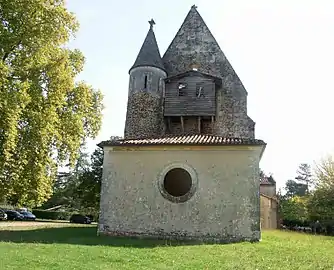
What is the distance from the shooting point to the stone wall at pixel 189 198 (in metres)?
15.4

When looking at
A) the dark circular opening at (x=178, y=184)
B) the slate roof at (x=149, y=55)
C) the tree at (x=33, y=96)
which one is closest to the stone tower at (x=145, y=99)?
the slate roof at (x=149, y=55)

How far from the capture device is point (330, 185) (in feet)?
106

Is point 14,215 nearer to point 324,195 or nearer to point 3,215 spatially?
point 3,215

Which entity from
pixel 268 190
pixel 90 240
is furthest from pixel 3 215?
pixel 268 190

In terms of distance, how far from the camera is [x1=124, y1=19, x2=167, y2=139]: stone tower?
24609 mm

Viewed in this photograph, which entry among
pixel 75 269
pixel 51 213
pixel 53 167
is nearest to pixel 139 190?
pixel 53 167

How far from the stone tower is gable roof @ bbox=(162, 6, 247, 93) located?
8.33 feet

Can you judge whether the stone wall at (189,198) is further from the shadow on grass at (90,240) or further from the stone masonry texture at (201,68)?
the stone masonry texture at (201,68)

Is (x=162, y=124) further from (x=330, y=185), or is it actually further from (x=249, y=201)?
(x=330, y=185)

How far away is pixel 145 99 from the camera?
24.6 m

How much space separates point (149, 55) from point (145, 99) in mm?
3126

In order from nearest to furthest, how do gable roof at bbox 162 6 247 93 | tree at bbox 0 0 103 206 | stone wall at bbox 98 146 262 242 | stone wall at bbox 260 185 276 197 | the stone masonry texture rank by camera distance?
tree at bbox 0 0 103 206, stone wall at bbox 98 146 262 242, the stone masonry texture, gable roof at bbox 162 6 247 93, stone wall at bbox 260 185 276 197

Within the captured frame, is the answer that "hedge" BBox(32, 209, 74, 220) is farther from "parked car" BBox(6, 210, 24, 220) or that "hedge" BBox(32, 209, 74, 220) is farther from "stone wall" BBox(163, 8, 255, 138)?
"stone wall" BBox(163, 8, 255, 138)

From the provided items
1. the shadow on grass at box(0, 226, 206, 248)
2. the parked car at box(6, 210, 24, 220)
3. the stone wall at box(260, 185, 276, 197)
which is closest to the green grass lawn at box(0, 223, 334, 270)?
the shadow on grass at box(0, 226, 206, 248)
